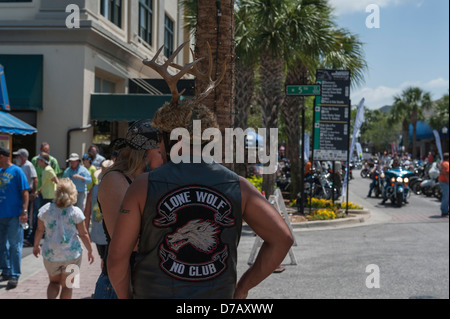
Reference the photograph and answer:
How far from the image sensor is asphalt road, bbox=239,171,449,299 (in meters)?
6.64

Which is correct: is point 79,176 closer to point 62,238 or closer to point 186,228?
point 62,238

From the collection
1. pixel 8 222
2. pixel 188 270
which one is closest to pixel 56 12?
pixel 188 270

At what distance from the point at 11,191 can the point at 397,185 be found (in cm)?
1455

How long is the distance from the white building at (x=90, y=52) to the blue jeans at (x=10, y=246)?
4.98 ft

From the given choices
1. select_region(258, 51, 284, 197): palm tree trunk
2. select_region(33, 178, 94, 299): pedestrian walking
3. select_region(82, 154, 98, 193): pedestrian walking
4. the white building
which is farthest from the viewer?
select_region(82, 154, 98, 193): pedestrian walking

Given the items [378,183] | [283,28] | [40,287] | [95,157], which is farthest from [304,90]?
[378,183]

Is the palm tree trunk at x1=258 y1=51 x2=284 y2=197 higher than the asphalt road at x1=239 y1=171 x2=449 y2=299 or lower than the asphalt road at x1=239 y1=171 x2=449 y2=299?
higher

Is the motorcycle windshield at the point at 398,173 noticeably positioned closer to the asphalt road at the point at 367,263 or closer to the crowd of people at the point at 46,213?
the asphalt road at the point at 367,263

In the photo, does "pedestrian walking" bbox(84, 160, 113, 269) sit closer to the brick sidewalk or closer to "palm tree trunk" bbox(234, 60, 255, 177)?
the brick sidewalk

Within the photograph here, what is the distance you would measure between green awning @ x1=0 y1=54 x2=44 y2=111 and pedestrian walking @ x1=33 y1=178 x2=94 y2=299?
1252 mm

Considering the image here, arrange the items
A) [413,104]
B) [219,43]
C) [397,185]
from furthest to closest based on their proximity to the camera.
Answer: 1. [413,104]
2. [397,185]
3. [219,43]

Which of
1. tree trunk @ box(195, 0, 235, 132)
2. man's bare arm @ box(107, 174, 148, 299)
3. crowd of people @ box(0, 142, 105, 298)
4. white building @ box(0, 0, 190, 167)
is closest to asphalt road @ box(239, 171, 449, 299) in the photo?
tree trunk @ box(195, 0, 235, 132)

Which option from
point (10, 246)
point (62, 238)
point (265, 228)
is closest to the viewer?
point (265, 228)

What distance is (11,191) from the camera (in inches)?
274
